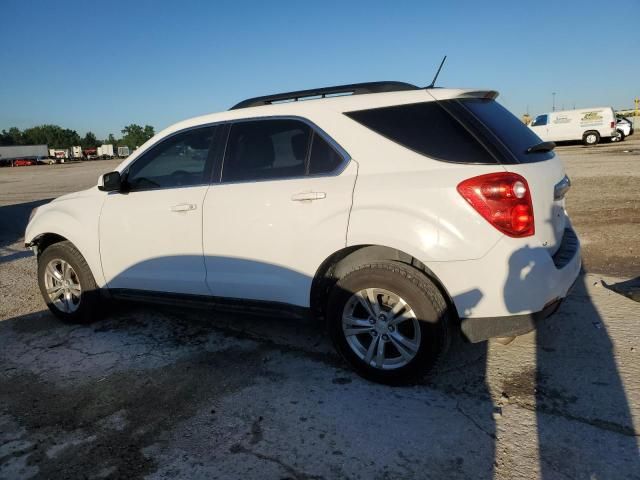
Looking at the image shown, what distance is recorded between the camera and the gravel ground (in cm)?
238

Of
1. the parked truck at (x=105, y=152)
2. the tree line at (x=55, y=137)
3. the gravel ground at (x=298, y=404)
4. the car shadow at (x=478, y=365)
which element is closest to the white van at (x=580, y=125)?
the car shadow at (x=478, y=365)

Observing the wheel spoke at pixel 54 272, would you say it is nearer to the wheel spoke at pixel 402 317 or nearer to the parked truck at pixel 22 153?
the wheel spoke at pixel 402 317

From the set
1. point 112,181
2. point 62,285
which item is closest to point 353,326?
point 112,181

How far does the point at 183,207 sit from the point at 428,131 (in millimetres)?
1877

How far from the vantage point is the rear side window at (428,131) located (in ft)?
9.09

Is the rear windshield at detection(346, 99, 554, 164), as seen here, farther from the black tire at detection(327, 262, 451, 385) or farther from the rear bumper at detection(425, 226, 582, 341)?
the black tire at detection(327, 262, 451, 385)

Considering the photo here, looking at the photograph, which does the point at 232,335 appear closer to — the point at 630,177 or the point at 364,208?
the point at 364,208

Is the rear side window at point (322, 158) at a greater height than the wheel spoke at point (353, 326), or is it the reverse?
the rear side window at point (322, 158)

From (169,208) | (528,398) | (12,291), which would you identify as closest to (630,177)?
(528,398)

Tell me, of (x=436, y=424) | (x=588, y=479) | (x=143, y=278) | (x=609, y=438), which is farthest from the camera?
(x=143, y=278)

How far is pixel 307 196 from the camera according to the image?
10.2 feet

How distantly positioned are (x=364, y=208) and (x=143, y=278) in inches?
82.1

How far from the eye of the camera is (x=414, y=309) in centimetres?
286

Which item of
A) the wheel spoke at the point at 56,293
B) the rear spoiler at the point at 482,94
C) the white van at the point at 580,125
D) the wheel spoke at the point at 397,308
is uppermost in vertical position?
the white van at the point at 580,125
